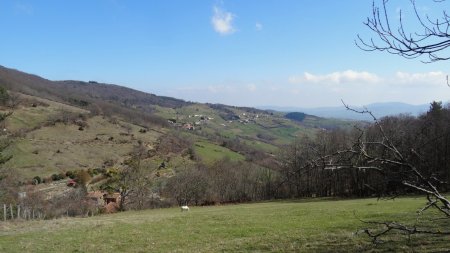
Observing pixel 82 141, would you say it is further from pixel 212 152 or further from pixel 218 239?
pixel 218 239

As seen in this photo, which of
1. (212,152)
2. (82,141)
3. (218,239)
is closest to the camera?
(218,239)

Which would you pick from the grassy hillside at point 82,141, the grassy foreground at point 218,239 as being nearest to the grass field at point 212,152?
the grassy hillside at point 82,141

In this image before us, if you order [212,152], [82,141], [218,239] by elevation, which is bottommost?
[212,152]

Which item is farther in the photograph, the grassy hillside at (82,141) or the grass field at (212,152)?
the grass field at (212,152)

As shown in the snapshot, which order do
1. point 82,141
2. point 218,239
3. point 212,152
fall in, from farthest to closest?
1. point 212,152
2. point 82,141
3. point 218,239

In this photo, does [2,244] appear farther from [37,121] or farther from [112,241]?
[37,121]

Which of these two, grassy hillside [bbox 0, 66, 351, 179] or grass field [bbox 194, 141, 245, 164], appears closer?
grassy hillside [bbox 0, 66, 351, 179]

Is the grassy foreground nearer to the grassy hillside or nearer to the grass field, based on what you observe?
the grassy hillside

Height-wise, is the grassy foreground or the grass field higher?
the grassy foreground

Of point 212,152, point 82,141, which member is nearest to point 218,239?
point 212,152

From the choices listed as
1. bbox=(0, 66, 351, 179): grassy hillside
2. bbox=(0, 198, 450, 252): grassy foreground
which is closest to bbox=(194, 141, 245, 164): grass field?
bbox=(0, 66, 351, 179): grassy hillside

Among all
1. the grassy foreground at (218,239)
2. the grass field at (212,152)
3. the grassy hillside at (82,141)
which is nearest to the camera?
the grassy foreground at (218,239)

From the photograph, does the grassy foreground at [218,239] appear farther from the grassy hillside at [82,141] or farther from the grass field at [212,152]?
the grass field at [212,152]

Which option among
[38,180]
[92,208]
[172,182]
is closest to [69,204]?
[92,208]
